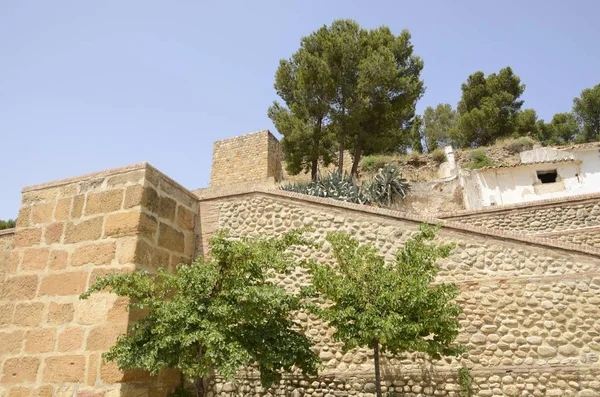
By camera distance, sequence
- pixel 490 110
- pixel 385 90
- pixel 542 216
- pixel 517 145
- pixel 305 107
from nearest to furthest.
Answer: pixel 542 216 < pixel 385 90 < pixel 305 107 < pixel 517 145 < pixel 490 110

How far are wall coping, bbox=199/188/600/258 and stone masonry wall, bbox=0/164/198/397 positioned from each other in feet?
4.57

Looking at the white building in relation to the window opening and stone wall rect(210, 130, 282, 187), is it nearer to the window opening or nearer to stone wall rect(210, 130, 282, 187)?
the window opening

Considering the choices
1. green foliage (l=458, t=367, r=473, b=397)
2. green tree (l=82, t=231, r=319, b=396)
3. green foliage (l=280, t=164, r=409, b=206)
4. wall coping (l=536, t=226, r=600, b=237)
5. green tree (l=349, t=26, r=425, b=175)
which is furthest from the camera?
green tree (l=349, t=26, r=425, b=175)

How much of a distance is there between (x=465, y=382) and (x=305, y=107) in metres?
13.8

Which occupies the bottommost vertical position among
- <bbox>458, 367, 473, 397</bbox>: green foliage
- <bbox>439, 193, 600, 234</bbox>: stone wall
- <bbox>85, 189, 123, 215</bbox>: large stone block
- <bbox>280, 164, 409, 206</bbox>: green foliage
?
<bbox>458, 367, 473, 397</bbox>: green foliage

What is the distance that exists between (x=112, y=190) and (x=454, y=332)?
470 cm

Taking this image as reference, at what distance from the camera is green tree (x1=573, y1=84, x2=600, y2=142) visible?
83.6 feet

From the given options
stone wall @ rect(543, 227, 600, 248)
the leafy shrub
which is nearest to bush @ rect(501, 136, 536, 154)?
the leafy shrub

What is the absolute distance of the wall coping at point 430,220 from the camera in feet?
20.0

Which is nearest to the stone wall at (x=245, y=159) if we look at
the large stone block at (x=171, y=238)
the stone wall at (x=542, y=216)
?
the stone wall at (x=542, y=216)

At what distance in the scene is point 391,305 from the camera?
4.78 metres

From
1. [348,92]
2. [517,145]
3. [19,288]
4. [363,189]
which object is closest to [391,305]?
[19,288]

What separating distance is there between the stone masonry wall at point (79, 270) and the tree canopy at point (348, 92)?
37.3 feet

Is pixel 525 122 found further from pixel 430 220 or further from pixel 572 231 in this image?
pixel 430 220
